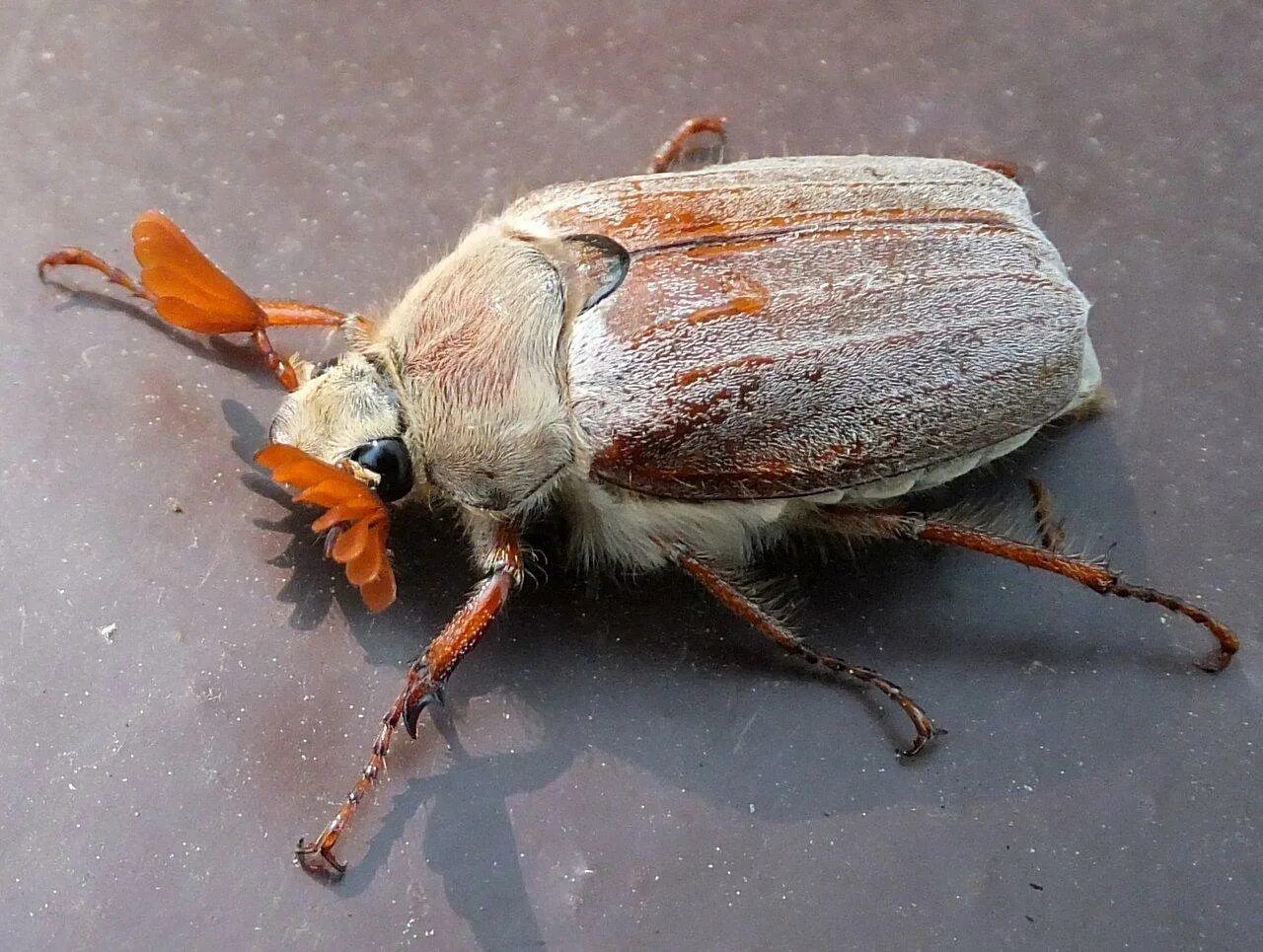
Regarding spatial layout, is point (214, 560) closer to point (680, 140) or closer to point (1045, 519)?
point (680, 140)

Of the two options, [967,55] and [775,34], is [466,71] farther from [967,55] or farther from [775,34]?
[967,55]

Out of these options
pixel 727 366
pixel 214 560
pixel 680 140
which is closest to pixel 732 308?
pixel 727 366

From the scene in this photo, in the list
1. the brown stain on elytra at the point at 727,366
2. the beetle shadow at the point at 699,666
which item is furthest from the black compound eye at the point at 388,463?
the brown stain on elytra at the point at 727,366

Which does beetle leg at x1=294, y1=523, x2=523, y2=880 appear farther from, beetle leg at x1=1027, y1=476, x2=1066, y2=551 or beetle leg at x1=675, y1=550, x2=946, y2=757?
beetle leg at x1=1027, y1=476, x2=1066, y2=551

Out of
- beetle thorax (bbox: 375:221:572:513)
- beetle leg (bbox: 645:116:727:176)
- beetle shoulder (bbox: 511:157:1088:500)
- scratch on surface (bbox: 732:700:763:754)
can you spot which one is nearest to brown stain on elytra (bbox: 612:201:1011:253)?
beetle shoulder (bbox: 511:157:1088:500)

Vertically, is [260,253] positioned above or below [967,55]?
above

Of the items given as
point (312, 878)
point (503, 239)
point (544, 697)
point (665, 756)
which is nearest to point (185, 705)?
point (312, 878)

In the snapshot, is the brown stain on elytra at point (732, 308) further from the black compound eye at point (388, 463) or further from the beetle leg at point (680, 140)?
→ the beetle leg at point (680, 140)
